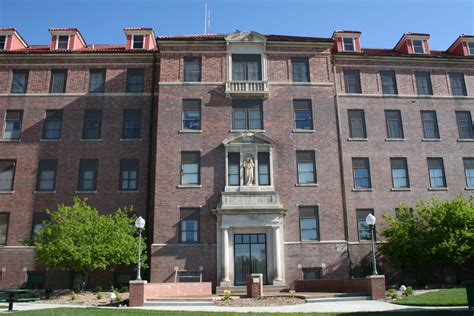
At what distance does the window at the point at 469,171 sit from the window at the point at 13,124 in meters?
30.7

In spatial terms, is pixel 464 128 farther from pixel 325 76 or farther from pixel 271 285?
pixel 271 285

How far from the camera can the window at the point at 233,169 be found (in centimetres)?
2869

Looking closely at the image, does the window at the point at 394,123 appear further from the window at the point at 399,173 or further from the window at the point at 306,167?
the window at the point at 306,167

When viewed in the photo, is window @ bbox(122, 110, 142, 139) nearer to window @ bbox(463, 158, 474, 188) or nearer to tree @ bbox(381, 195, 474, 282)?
tree @ bbox(381, 195, 474, 282)

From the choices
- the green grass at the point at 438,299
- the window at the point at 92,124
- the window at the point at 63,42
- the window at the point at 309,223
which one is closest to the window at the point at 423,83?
the window at the point at 309,223

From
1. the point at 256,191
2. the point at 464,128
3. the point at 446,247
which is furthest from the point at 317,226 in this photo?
the point at 464,128

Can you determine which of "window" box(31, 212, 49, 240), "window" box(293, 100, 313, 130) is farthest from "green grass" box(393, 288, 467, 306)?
"window" box(31, 212, 49, 240)

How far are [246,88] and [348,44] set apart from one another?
9528 mm

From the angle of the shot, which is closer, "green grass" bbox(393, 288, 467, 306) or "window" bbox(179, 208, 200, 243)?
"green grass" bbox(393, 288, 467, 306)

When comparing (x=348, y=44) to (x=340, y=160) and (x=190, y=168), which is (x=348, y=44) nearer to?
(x=340, y=160)

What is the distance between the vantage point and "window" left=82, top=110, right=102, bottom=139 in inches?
1220

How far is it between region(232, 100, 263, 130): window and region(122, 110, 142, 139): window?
21.7 ft

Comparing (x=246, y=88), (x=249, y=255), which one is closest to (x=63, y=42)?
(x=246, y=88)

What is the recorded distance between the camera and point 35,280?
28281mm
